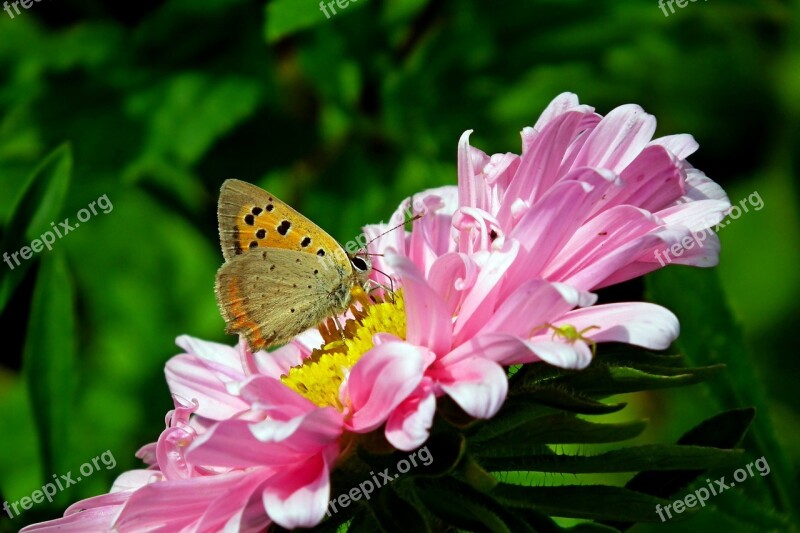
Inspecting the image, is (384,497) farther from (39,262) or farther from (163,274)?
(163,274)

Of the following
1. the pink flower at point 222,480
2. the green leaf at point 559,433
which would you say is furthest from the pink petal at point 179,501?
the green leaf at point 559,433

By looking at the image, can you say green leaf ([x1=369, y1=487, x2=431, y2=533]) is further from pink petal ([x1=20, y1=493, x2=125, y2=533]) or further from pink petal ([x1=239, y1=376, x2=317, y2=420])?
pink petal ([x1=20, y1=493, x2=125, y2=533])

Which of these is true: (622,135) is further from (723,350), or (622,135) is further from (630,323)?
(723,350)

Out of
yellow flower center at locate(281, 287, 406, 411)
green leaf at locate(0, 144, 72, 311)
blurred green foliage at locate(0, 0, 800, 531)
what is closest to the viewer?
yellow flower center at locate(281, 287, 406, 411)

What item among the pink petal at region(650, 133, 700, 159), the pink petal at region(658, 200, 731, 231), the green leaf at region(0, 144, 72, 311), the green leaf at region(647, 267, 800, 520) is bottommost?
the green leaf at region(647, 267, 800, 520)

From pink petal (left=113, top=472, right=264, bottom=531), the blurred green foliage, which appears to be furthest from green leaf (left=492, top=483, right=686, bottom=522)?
the blurred green foliage

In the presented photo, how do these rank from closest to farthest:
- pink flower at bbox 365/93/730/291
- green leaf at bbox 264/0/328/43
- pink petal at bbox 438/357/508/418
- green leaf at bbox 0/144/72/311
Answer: pink petal at bbox 438/357/508/418 < pink flower at bbox 365/93/730/291 < green leaf at bbox 0/144/72/311 < green leaf at bbox 264/0/328/43

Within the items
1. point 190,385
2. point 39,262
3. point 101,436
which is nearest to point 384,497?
point 190,385
